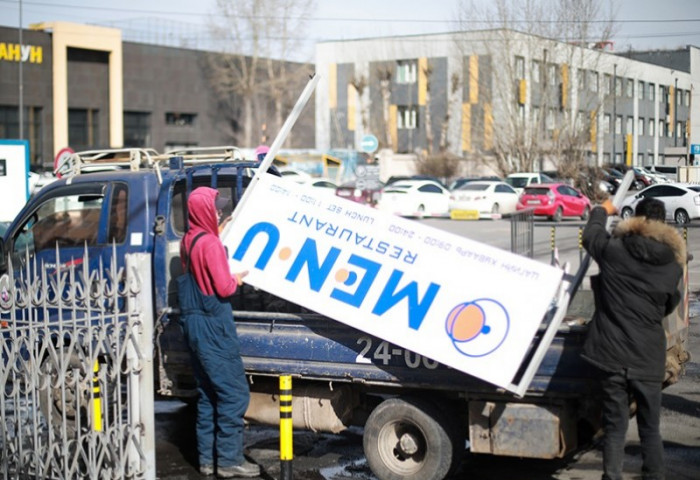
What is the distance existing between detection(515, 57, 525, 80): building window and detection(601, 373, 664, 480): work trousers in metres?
44.0

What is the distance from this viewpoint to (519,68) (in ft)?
160

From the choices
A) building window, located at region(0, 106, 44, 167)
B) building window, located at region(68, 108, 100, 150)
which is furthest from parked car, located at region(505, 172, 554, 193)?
building window, located at region(68, 108, 100, 150)

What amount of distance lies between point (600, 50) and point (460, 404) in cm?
3337

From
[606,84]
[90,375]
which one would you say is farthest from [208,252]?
[606,84]

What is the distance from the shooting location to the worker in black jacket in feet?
18.6

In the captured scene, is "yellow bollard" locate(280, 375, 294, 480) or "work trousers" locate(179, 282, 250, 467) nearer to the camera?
"yellow bollard" locate(280, 375, 294, 480)

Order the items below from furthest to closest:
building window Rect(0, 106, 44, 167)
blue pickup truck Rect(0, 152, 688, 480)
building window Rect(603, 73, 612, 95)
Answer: building window Rect(0, 106, 44, 167)
building window Rect(603, 73, 612, 95)
blue pickup truck Rect(0, 152, 688, 480)

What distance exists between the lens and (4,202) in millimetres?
20391

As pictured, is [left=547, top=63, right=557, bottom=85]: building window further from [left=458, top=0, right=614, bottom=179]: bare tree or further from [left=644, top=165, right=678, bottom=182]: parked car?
[left=644, top=165, right=678, bottom=182]: parked car

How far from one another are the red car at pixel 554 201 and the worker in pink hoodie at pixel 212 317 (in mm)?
28061

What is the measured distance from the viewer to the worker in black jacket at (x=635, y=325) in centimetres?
567

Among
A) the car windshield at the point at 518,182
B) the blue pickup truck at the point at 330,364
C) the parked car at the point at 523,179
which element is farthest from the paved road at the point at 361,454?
the car windshield at the point at 518,182

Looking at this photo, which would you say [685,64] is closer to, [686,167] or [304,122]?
[686,167]

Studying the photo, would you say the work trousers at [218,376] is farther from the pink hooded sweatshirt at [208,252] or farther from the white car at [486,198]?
the white car at [486,198]
